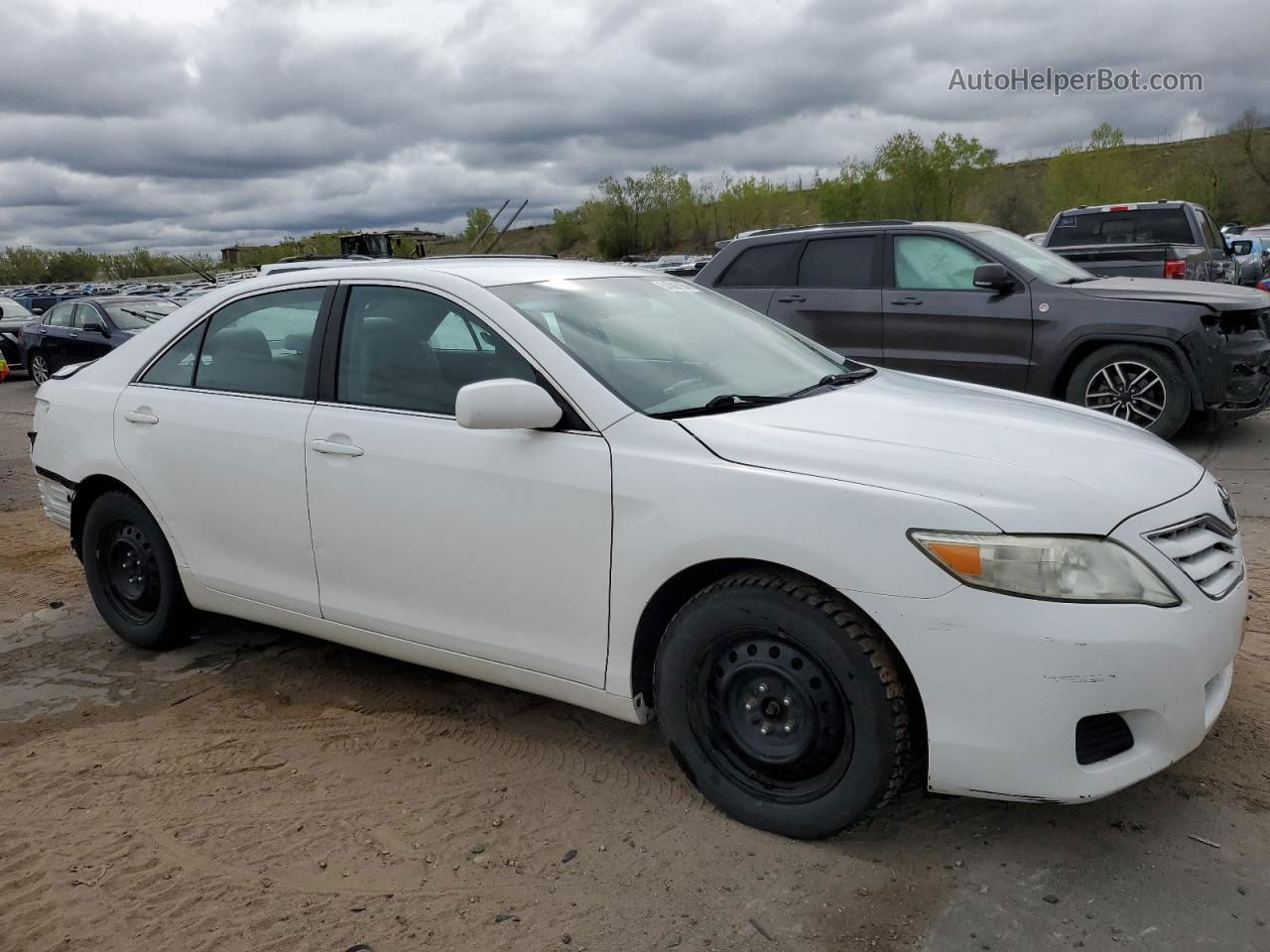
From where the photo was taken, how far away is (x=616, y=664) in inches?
120

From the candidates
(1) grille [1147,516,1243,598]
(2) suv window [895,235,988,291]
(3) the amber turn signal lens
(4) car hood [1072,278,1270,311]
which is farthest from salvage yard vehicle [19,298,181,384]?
(1) grille [1147,516,1243,598]

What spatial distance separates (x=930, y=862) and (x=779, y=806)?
0.42 metres

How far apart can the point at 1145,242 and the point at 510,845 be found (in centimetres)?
1216

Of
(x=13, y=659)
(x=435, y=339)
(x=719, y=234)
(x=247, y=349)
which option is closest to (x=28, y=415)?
(x=13, y=659)

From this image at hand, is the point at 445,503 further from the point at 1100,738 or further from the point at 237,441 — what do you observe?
the point at 1100,738

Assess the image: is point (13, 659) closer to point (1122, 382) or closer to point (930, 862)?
point (930, 862)

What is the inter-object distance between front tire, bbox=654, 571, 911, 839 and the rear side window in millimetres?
6719

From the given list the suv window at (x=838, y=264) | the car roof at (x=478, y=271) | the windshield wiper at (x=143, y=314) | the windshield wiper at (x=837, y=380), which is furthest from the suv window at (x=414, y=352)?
the windshield wiper at (x=143, y=314)

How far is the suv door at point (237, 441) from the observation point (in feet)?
12.4

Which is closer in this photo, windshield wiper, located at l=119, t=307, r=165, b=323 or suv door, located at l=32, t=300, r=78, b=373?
windshield wiper, located at l=119, t=307, r=165, b=323

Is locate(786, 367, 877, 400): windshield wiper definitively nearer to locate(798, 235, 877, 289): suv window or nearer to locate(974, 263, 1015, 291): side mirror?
locate(974, 263, 1015, 291): side mirror

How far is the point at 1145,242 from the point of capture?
490 inches

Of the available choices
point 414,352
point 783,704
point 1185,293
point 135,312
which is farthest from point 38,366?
point 783,704

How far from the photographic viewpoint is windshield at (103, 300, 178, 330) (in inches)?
646
